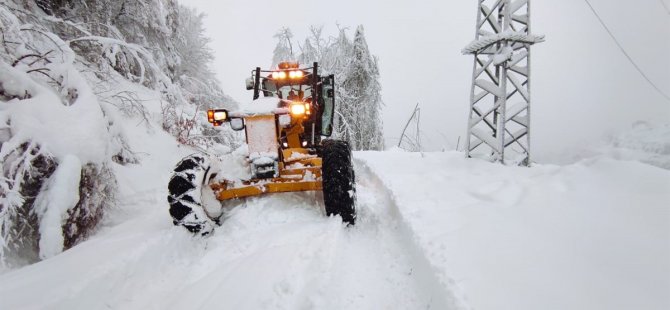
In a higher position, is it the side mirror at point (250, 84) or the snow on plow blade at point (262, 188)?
the side mirror at point (250, 84)

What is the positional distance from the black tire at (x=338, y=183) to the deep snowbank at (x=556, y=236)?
65 centimetres

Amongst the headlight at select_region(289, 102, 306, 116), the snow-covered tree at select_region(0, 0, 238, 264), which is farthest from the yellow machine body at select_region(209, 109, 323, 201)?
the snow-covered tree at select_region(0, 0, 238, 264)

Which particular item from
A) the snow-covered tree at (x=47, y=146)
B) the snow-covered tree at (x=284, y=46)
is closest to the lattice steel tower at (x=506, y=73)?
the snow-covered tree at (x=47, y=146)

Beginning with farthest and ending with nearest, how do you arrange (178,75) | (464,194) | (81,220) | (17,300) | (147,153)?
(178,75), (147,153), (464,194), (81,220), (17,300)

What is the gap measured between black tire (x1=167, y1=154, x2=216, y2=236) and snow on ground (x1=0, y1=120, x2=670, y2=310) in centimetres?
17

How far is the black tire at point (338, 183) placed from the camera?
3.81 m

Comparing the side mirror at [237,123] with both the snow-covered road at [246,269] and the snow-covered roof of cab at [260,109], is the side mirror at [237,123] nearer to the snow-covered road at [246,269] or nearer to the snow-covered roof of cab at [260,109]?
the snow-covered roof of cab at [260,109]

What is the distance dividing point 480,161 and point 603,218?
4146 mm

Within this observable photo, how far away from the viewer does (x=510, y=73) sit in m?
7.07

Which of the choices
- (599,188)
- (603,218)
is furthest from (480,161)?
(603,218)

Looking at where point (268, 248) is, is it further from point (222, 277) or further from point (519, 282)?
point (519, 282)

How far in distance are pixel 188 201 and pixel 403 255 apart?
7.34 feet

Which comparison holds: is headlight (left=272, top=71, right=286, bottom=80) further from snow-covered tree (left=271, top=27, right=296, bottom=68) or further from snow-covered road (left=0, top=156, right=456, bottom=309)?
snow-covered tree (left=271, top=27, right=296, bottom=68)

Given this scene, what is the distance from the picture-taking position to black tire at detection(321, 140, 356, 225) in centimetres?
381
